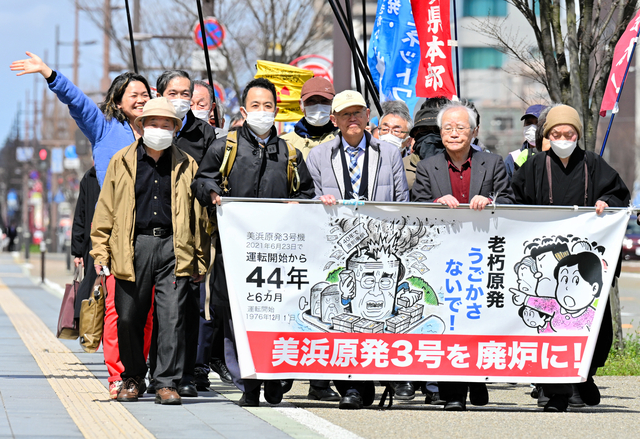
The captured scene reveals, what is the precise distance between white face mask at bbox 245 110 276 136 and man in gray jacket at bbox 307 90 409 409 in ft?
1.22

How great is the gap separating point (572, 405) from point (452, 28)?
4.28 meters

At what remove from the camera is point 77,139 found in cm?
3094

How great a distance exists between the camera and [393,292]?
22.3 feet

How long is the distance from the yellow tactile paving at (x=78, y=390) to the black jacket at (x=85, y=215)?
98 centimetres

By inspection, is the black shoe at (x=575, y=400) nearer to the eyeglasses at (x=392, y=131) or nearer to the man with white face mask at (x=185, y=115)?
the eyeglasses at (x=392, y=131)

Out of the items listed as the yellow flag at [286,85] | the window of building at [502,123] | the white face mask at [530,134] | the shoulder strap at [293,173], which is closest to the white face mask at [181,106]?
the shoulder strap at [293,173]

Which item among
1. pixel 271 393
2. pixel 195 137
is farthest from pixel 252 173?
pixel 271 393

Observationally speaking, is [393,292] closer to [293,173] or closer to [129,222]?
[293,173]

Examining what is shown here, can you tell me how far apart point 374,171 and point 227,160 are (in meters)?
0.95

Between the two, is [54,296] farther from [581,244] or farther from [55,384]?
[581,244]

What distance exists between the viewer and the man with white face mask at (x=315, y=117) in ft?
25.6

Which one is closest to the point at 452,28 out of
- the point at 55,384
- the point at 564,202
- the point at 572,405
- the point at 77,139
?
the point at 564,202

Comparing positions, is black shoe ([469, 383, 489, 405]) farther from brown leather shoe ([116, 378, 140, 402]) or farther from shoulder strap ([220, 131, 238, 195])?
brown leather shoe ([116, 378, 140, 402])

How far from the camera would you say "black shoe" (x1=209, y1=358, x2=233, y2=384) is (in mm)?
8488
